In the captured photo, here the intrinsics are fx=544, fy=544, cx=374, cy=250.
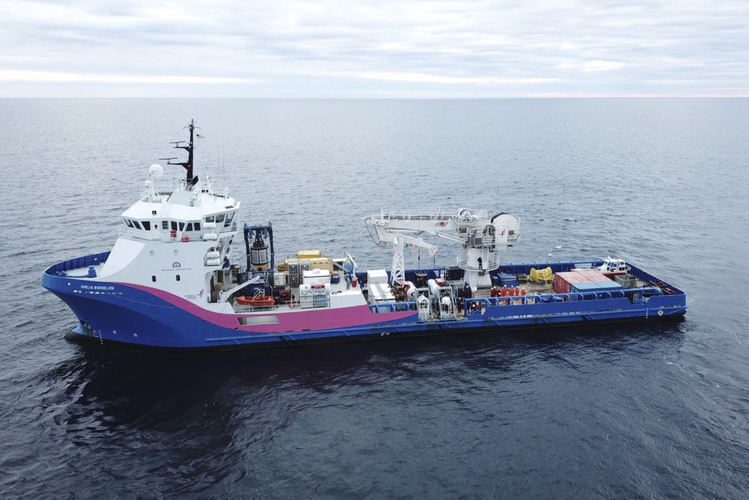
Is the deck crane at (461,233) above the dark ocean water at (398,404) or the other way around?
above

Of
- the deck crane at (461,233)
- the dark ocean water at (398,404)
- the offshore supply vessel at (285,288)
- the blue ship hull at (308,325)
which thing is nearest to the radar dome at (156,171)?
the offshore supply vessel at (285,288)

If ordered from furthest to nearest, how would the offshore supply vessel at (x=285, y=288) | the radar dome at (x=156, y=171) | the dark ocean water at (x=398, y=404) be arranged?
the radar dome at (x=156, y=171) < the offshore supply vessel at (x=285, y=288) < the dark ocean water at (x=398, y=404)

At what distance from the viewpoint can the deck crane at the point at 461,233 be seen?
35.4 m

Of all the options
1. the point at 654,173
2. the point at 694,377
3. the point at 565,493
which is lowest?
the point at 565,493

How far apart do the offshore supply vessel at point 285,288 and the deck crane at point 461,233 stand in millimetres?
73

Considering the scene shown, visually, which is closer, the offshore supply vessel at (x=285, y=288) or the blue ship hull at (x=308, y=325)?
the blue ship hull at (x=308, y=325)

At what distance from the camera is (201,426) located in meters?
24.3

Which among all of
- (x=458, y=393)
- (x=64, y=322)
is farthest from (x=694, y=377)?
(x=64, y=322)

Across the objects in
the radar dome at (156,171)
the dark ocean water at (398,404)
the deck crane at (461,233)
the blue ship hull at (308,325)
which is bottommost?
the dark ocean water at (398,404)

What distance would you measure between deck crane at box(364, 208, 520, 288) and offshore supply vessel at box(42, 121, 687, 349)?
0.07 m

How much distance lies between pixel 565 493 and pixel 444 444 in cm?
510

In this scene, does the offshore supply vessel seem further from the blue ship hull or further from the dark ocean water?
the dark ocean water

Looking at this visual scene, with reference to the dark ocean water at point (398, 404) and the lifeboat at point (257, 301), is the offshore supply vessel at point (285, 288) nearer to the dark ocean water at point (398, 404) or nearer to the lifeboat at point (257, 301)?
the lifeboat at point (257, 301)

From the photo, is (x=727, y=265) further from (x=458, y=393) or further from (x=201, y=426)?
(x=201, y=426)
